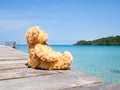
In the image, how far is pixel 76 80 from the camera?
2.19 metres

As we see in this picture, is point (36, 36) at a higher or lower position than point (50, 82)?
higher

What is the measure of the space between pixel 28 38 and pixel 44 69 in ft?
1.95

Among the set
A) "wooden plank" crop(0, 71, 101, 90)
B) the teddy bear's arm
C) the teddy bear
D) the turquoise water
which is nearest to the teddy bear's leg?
the teddy bear

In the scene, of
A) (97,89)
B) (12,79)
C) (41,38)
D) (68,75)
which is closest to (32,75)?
(12,79)

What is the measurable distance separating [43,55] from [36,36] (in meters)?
0.39

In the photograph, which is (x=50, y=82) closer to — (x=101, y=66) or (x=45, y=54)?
(x=45, y=54)

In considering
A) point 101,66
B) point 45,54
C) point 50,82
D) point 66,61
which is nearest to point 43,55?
point 45,54

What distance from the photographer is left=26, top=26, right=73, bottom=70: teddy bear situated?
9.15ft

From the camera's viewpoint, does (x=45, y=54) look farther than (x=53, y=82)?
Yes

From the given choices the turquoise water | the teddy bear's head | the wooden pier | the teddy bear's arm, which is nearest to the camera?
the wooden pier

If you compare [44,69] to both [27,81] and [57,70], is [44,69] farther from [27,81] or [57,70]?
[27,81]

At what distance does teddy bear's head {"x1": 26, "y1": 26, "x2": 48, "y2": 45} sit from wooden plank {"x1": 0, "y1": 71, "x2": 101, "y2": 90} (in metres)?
0.83

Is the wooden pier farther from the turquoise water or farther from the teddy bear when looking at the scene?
the turquoise water

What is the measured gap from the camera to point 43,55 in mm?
2836
